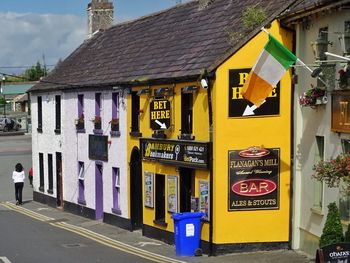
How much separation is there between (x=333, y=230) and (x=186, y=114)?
22.9 ft

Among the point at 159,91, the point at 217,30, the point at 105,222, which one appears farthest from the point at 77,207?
the point at 217,30

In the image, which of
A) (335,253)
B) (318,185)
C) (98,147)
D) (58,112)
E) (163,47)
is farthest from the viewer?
(58,112)

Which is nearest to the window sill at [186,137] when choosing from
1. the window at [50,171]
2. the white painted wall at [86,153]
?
the white painted wall at [86,153]

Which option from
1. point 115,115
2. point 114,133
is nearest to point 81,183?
A: point 114,133

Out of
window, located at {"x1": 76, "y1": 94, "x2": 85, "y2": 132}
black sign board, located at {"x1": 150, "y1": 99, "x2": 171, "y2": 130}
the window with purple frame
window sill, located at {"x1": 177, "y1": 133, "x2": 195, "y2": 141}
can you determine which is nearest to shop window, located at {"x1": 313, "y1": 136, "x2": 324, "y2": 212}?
window sill, located at {"x1": 177, "y1": 133, "x2": 195, "y2": 141}

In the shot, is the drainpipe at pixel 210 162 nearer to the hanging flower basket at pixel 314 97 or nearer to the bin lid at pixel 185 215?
the bin lid at pixel 185 215

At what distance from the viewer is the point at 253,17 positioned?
17469 millimetres

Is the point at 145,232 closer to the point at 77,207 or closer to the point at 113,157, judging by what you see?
the point at 113,157

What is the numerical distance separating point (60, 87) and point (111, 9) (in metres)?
7.10

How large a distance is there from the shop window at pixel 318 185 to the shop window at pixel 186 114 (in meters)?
4.39

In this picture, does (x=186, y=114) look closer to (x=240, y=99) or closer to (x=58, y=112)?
(x=240, y=99)

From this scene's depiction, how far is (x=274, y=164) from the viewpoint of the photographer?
57.1 feet

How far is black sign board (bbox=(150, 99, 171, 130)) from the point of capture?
1991cm

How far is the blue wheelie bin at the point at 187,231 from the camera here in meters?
17.3
